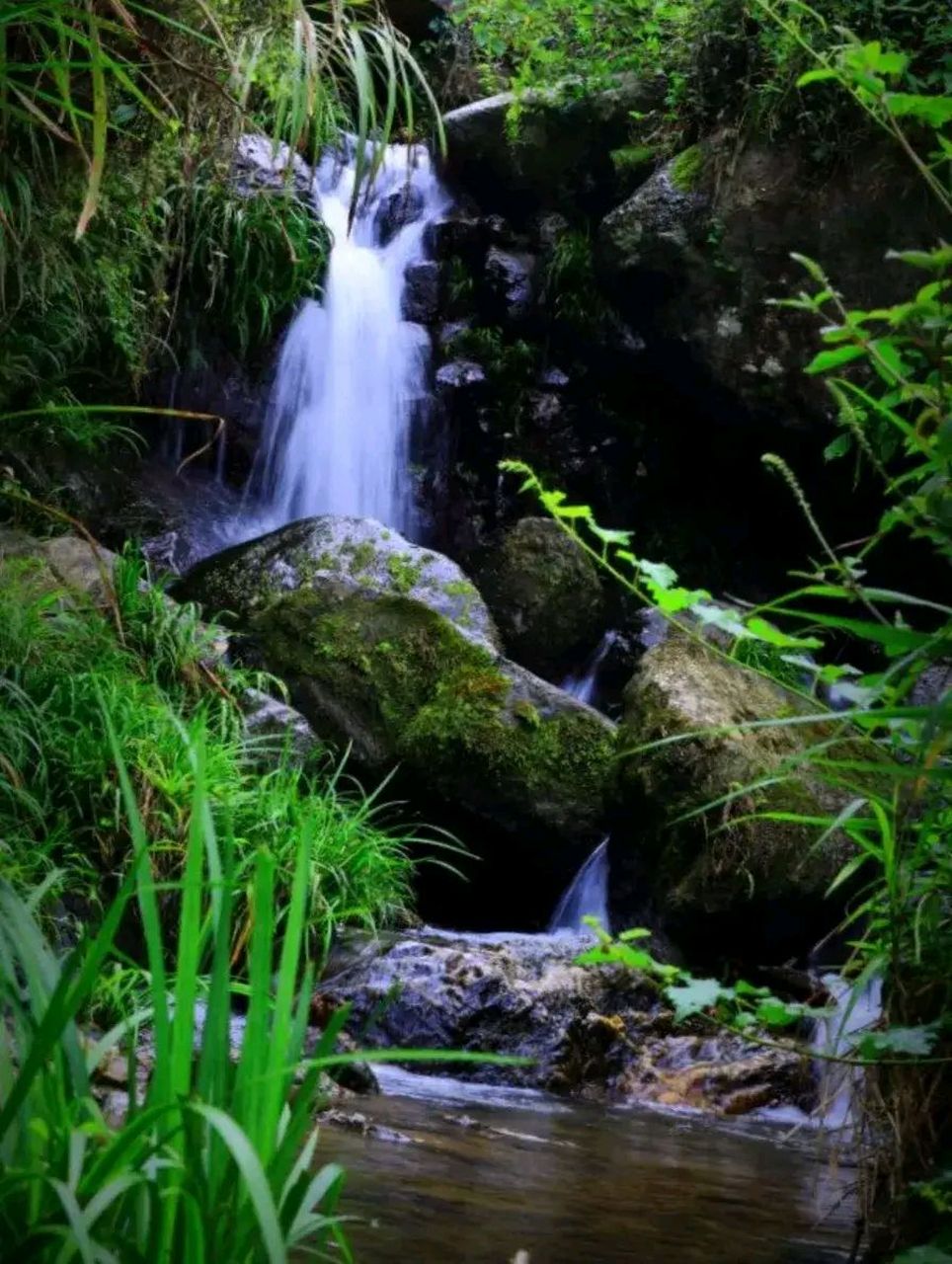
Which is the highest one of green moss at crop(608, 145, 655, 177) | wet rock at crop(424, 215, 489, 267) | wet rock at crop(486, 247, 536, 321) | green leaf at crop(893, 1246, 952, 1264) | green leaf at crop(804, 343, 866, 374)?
green moss at crop(608, 145, 655, 177)

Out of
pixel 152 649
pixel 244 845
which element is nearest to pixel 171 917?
pixel 244 845

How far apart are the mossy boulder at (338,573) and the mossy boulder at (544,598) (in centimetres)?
111

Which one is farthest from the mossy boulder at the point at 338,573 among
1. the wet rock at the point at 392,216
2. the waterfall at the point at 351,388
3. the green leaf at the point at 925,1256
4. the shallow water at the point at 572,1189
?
the green leaf at the point at 925,1256

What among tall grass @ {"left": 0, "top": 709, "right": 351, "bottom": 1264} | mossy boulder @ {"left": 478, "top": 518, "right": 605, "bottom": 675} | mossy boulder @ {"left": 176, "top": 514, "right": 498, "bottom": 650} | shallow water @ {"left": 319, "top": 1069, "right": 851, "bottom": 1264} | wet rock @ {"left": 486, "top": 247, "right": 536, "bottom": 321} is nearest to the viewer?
tall grass @ {"left": 0, "top": 709, "right": 351, "bottom": 1264}

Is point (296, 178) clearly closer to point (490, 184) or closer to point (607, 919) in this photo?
point (490, 184)

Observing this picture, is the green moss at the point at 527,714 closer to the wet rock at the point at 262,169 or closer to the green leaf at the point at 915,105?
the wet rock at the point at 262,169

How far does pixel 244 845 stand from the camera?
4.44 meters

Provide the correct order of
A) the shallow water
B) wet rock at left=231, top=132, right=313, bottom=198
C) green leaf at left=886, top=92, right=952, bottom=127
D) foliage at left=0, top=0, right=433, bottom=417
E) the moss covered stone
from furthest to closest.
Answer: wet rock at left=231, top=132, right=313, bottom=198 < the moss covered stone < foliage at left=0, top=0, right=433, bottom=417 < the shallow water < green leaf at left=886, top=92, right=952, bottom=127

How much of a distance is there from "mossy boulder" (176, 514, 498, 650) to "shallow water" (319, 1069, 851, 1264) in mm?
3017

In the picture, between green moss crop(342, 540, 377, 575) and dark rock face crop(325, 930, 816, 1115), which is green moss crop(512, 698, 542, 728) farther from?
dark rock face crop(325, 930, 816, 1115)

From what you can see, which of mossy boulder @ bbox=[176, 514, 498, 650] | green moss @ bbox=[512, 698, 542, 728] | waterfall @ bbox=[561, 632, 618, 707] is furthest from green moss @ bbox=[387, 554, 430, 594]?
waterfall @ bbox=[561, 632, 618, 707]

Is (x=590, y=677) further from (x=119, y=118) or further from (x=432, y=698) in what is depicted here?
(x=119, y=118)

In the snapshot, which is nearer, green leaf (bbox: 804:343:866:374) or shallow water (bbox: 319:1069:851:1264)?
green leaf (bbox: 804:343:866:374)

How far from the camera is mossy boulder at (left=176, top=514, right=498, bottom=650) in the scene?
632 cm
